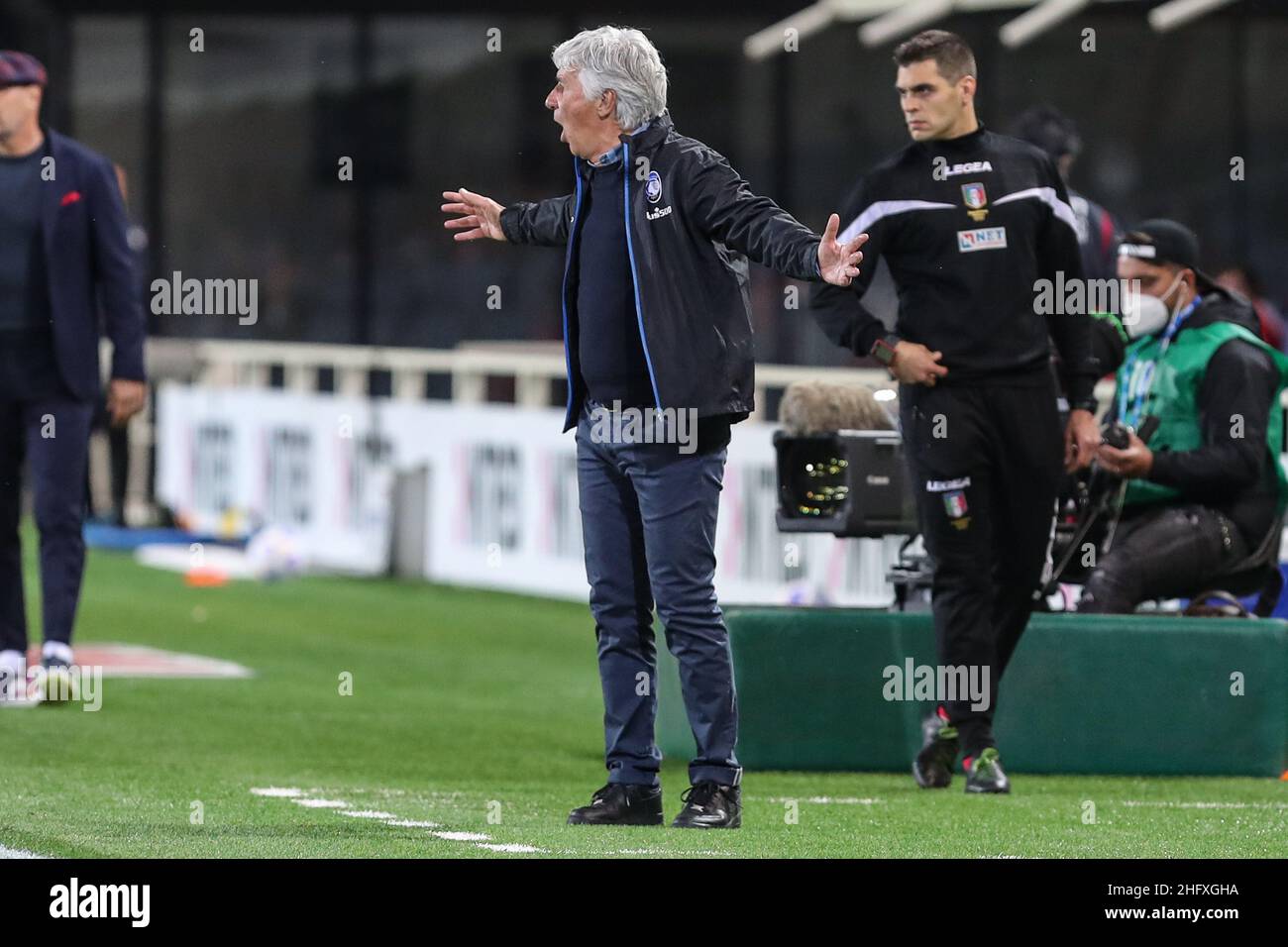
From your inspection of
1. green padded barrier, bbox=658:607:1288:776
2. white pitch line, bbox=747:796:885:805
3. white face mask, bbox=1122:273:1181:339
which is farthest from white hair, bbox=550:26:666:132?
white face mask, bbox=1122:273:1181:339

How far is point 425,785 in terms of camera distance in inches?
351

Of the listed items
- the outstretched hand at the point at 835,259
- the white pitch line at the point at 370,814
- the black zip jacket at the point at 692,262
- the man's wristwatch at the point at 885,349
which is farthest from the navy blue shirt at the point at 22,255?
the outstretched hand at the point at 835,259

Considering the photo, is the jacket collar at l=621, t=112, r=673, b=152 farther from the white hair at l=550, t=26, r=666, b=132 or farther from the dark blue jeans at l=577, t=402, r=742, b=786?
the dark blue jeans at l=577, t=402, r=742, b=786

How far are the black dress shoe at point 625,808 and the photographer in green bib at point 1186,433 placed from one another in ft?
9.25

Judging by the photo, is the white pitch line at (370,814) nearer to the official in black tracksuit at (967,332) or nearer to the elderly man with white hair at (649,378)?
the elderly man with white hair at (649,378)

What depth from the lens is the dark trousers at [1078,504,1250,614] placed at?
392 inches

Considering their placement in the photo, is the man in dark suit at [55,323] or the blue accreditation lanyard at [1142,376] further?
the man in dark suit at [55,323]

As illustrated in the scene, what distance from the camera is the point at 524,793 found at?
862 cm

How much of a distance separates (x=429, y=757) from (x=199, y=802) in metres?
1.89

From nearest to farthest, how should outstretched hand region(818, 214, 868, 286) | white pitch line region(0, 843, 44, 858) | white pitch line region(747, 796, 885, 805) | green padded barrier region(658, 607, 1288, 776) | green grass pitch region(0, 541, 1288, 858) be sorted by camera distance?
white pitch line region(0, 843, 44, 858), outstretched hand region(818, 214, 868, 286), green grass pitch region(0, 541, 1288, 858), white pitch line region(747, 796, 885, 805), green padded barrier region(658, 607, 1288, 776)

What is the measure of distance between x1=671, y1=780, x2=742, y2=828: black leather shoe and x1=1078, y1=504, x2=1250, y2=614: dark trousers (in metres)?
2.97

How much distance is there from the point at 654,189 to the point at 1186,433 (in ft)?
10.8

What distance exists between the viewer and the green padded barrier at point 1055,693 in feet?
31.2
